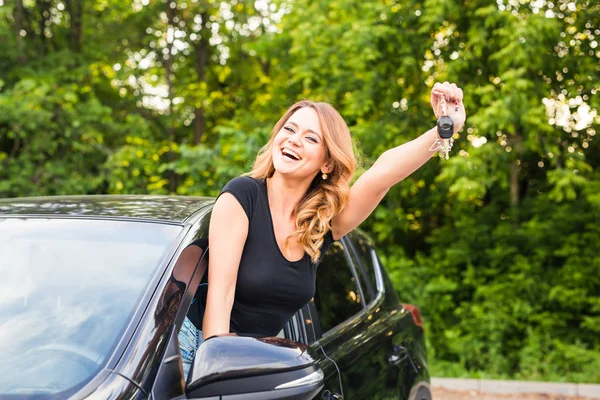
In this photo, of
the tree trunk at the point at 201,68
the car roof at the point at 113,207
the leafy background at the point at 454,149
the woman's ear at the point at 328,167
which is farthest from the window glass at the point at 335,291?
the tree trunk at the point at 201,68

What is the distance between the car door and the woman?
0.39 metres

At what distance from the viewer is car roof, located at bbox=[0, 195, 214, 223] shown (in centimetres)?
265

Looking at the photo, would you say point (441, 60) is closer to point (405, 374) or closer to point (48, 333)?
point (405, 374)

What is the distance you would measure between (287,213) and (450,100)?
697 millimetres

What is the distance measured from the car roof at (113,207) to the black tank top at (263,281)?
9.0 inches

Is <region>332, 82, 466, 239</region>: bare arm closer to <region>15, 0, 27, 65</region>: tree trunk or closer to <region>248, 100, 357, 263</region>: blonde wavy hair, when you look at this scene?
<region>248, 100, 357, 263</region>: blonde wavy hair

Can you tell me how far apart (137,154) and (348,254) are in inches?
408

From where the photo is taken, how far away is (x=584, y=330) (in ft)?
34.1

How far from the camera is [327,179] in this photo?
115 inches

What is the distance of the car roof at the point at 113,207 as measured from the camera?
104 inches

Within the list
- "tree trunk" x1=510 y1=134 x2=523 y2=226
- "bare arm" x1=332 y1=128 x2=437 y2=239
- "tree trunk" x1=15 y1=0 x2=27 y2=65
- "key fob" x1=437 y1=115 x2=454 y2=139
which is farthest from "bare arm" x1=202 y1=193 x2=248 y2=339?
"tree trunk" x1=15 y1=0 x2=27 y2=65

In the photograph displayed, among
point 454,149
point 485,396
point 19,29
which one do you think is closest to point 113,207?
point 485,396

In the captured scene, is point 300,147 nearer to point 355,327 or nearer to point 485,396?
point 355,327

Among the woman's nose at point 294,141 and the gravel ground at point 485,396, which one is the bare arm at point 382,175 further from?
the gravel ground at point 485,396
